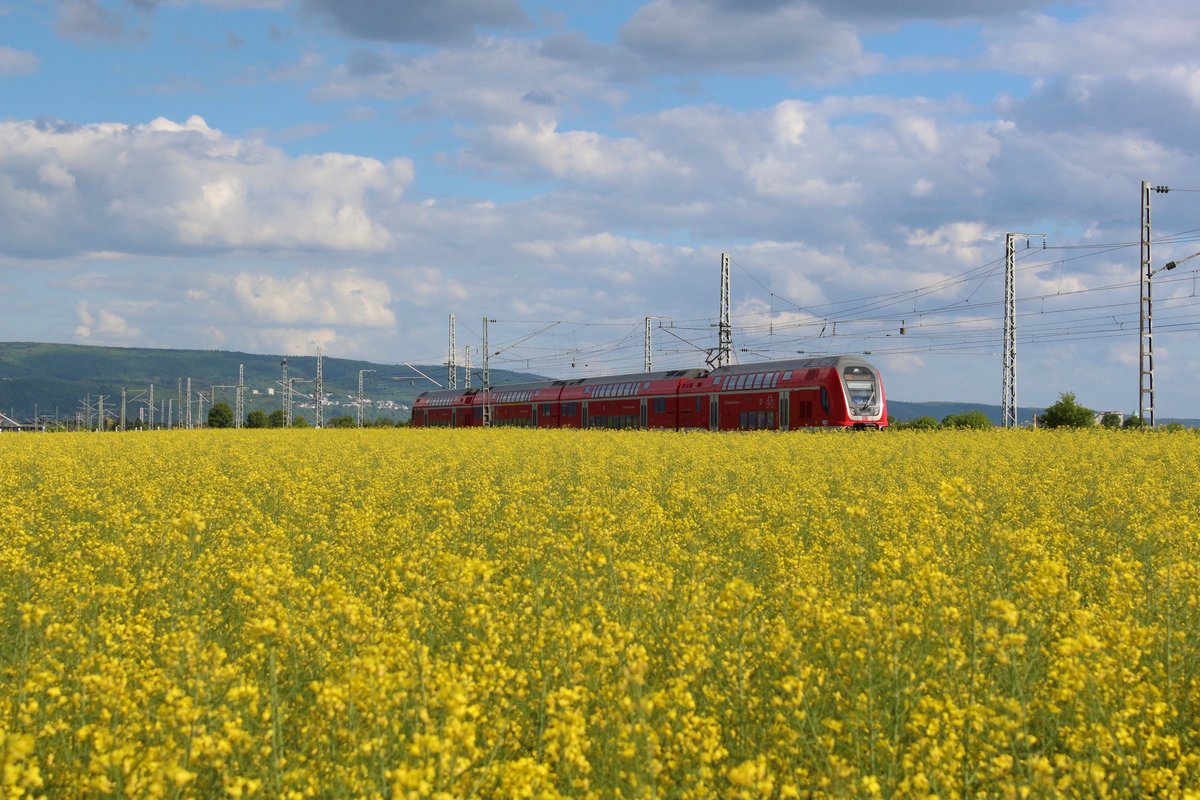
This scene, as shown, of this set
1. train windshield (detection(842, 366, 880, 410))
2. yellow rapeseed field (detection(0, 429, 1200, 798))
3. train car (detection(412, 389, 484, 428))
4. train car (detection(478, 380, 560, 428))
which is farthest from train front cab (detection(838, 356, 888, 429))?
train car (detection(412, 389, 484, 428))

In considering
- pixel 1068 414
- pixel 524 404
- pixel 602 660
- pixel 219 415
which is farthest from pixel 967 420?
pixel 219 415

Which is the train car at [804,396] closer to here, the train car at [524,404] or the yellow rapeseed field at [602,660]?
the train car at [524,404]

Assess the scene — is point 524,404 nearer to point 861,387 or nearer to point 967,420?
point 967,420

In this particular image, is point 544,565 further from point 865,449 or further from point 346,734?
point 865,449

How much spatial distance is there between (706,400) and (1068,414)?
51.3ft

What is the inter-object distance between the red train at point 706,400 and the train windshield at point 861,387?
0.04 m

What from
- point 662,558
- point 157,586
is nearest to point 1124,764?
point 662,558

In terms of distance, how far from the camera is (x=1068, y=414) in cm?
4300

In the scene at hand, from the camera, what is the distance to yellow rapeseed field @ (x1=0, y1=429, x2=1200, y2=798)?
13.4 feet

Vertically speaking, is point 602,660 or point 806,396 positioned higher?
point 806,396

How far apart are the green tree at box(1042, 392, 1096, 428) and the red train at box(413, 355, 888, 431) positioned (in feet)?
30.3

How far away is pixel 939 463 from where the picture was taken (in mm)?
19797

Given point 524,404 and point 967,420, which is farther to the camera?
point 524,404

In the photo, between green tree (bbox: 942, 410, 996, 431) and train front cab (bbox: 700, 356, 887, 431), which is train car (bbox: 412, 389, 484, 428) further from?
green tree (bbox: 942, 410, 996, 431)
